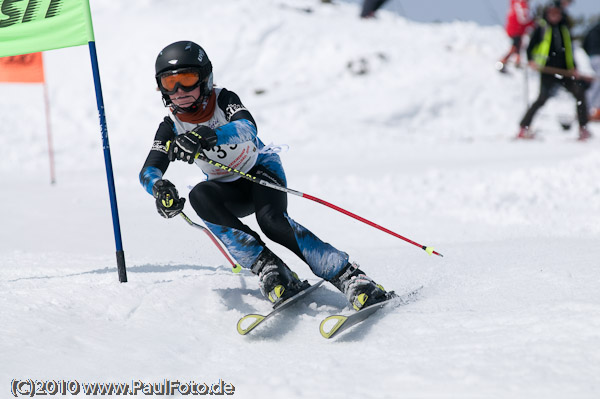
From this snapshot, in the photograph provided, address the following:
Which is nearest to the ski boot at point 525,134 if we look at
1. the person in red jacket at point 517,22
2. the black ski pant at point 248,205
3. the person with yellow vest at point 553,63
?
the person with yellow vest at point 553,63

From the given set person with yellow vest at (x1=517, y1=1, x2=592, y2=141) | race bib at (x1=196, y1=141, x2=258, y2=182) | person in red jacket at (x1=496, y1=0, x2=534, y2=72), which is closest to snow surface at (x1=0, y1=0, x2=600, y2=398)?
person with yellow vest at (x1=517, y1=1, x2=592, y2=141)

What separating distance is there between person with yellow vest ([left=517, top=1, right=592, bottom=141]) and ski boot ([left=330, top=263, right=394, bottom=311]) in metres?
8.01

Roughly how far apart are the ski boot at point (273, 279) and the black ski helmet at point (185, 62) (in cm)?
101

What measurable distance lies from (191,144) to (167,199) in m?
0.39

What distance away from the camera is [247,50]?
15320 mm

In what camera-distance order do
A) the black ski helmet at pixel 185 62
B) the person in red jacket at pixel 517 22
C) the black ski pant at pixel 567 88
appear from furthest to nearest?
the person in red jacket at pixel 517 22, the black ski pant at pixel 567 88, the black ski helmet at pixel 185 62

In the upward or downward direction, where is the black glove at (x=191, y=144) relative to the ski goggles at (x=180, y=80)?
downward

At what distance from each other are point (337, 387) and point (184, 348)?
3.18 ft

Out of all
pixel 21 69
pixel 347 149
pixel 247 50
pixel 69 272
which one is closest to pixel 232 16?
pixel 247 50

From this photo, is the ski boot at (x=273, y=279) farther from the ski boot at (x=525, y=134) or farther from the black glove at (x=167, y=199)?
the ski boot at (x=525, y=134)

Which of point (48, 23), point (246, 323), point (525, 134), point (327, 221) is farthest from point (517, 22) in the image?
point (246, 323)

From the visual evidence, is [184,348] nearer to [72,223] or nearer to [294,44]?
[72,223]

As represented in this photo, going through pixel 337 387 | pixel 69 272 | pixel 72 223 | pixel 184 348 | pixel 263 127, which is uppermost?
pixel 337 387

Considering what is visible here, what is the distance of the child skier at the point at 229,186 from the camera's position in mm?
3258
